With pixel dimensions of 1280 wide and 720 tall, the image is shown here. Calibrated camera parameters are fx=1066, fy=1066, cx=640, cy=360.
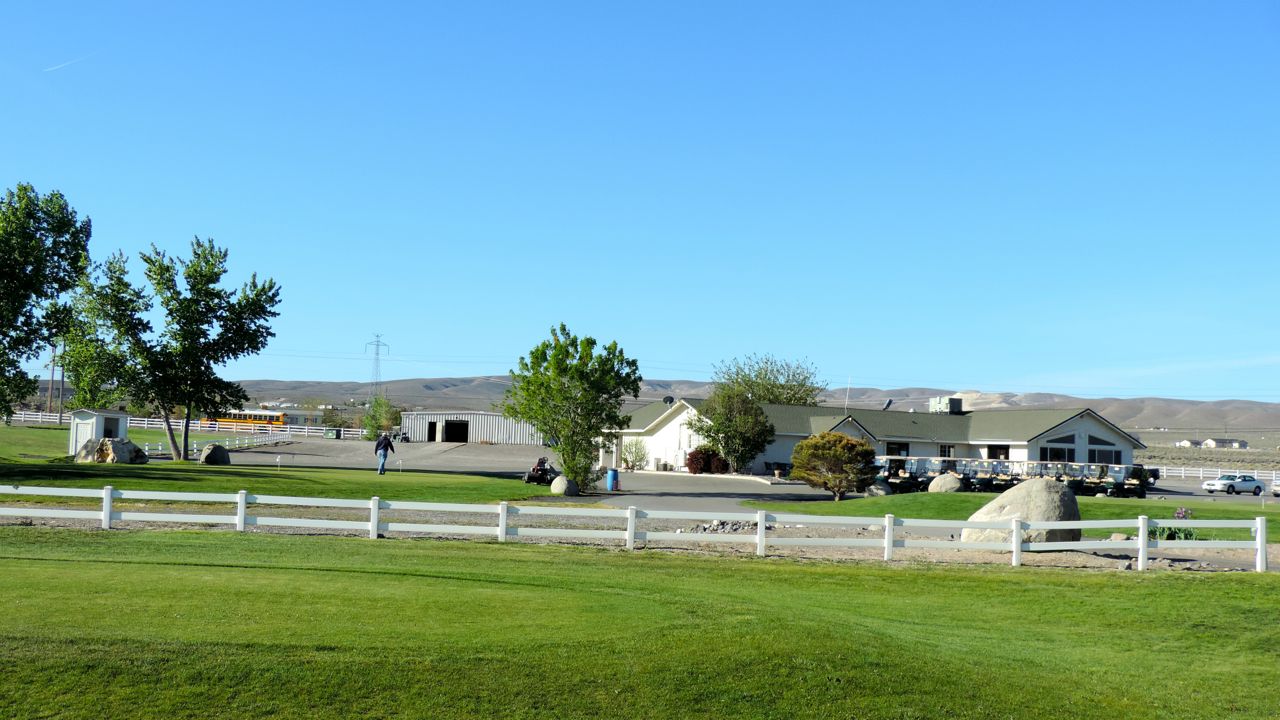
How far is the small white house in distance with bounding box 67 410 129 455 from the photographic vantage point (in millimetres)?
55969

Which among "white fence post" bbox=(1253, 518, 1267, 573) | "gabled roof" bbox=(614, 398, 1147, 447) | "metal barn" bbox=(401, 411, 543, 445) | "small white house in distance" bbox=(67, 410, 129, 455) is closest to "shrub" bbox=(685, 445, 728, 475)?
"gabled roof" bbox=(614, 398, 1147, 447)

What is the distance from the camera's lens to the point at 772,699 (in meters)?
10.1

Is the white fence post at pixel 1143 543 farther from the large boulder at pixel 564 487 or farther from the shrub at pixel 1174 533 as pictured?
the large boulder at pixel 564 487

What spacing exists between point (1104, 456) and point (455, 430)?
2225 inches

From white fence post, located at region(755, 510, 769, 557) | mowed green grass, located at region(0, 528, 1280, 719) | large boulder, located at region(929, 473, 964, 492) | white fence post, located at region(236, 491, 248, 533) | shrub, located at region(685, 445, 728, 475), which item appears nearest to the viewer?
mowed green grass, located at region(0, 528, 1280, 719)

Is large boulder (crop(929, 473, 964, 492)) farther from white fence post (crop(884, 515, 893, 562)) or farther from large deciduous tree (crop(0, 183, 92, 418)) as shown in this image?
large deciduous tree (crop(0, 183, 92, 418))

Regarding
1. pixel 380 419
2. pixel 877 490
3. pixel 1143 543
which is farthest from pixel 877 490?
pixel 380 419

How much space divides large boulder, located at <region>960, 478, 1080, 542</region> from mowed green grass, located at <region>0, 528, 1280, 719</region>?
5.61 m

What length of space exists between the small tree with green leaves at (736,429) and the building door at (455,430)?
39.8 meters

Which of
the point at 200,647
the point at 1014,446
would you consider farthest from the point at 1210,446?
the point at 200,647

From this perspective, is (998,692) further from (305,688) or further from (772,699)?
(305,688)

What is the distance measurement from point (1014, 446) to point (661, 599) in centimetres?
5528

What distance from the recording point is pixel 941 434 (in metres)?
68.6

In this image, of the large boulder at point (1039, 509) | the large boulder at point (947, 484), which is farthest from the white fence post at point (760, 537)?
the large boulder at point (947, 484)
